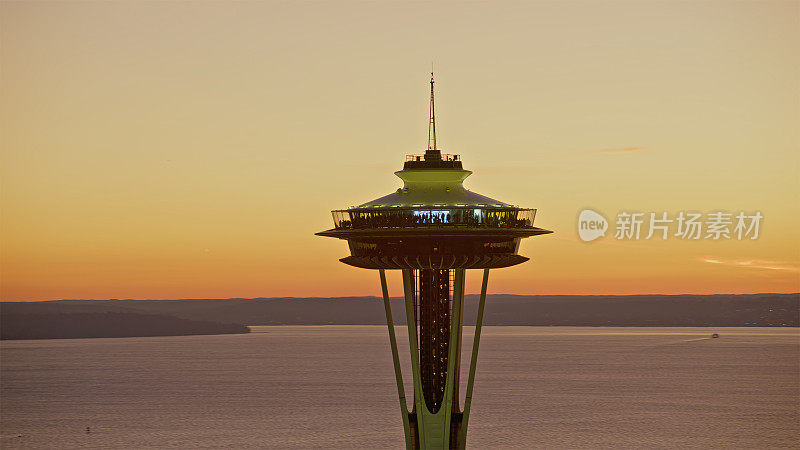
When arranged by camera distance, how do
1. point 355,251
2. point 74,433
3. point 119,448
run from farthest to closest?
point 74,433 → point 119,448 → point 355,251

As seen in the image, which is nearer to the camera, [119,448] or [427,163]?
[427,163]

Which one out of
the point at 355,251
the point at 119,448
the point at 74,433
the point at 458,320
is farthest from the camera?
the point at 74,433

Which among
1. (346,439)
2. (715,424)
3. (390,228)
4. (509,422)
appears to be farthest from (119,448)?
(715,424)

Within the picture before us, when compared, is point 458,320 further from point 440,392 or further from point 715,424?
point 715,424
